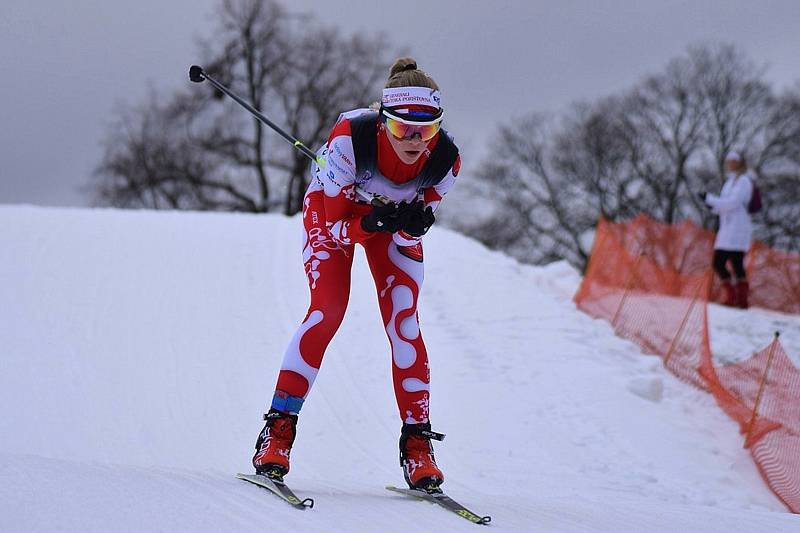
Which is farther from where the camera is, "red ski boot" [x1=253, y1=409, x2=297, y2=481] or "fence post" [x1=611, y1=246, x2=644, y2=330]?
"fence post" [x1=611, y1=246, x2=644, y2=330]

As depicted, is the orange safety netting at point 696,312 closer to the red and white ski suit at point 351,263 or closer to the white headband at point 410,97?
the red and white ski suit at point 351,263

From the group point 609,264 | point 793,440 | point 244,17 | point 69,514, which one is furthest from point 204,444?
point 244,17

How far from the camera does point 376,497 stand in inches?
159

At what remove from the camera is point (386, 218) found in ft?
13.0

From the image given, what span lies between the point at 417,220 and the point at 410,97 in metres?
0.56

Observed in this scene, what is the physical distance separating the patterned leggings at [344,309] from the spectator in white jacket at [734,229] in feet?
25.5

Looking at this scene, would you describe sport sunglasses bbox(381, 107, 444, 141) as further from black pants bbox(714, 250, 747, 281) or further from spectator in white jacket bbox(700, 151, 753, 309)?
black pants bbox(714, 250, 747, 281)

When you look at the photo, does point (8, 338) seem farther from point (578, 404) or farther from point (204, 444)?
point (578, 404)

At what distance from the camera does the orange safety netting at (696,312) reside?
7.04 meters

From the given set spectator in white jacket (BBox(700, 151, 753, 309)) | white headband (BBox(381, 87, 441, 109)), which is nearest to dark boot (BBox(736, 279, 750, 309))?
spectator in white jacket (BBox(700, 151, 753, 309))

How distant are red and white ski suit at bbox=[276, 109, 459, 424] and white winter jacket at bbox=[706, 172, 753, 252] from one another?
25.3ft

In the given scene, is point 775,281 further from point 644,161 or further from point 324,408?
point 644,161

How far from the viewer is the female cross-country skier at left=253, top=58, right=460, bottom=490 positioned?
3.97m

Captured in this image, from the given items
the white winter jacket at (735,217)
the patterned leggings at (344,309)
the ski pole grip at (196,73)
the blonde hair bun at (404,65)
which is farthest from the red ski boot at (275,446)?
the white winter jacket at (735,217)
